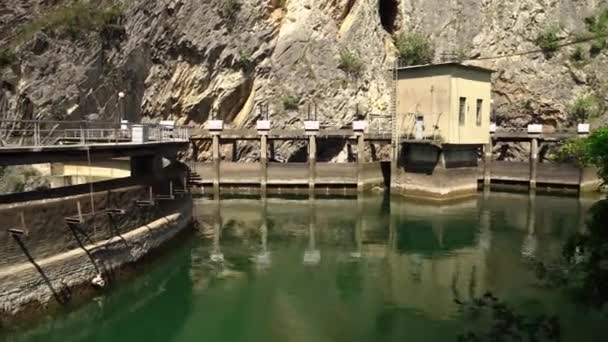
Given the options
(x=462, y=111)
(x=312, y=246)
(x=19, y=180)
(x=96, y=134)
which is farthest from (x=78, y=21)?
(x=462, y=111)

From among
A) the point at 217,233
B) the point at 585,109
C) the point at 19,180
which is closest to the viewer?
the point at 217,233

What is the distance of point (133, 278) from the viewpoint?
17344 millimetres

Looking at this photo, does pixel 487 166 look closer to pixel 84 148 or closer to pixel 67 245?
pixel 84 148

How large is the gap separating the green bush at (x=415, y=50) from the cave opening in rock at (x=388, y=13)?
2.68 metres

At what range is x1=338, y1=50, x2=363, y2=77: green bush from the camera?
47344mm

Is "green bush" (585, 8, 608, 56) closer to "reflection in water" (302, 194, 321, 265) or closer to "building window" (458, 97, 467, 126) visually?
"building window" (458, 97, 467, 126)

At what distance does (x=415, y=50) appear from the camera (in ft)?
167

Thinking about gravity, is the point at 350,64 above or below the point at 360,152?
above

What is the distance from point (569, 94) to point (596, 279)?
48194 mm

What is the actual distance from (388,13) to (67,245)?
4806cm

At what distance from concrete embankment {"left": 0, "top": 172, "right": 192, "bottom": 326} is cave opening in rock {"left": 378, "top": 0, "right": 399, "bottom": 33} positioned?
4191cm

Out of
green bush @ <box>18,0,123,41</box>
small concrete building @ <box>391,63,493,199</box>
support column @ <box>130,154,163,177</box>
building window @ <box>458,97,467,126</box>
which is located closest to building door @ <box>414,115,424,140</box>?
small concrete building @ <box>391,63,493,199</box>

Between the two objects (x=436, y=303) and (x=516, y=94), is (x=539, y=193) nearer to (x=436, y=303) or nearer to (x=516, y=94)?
(x=516, y=94)

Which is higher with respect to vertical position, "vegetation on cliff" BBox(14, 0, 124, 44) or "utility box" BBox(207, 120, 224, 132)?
"vegetation on cliff" BBox(14, 0, 124, 44)
